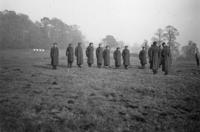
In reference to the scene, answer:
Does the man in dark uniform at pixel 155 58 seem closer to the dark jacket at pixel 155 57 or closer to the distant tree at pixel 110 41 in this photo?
the dark jacket at pixel 155 57

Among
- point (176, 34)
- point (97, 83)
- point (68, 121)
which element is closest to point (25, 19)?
point (176, 34)

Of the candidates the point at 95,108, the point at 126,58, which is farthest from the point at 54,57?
the point at 95,108

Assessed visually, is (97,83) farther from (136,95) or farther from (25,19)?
(25,19)

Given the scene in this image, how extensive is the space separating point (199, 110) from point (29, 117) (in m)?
6.31

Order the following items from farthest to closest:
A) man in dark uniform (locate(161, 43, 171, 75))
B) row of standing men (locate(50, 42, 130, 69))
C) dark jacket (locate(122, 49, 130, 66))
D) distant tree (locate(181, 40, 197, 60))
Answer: distant tree (locate(181, 40, 197, 60)) < dark jacket (locate(122, 49, 130, 66)) < row of standing men (locate(50, 42, 130, 69)) < man in dark uniform (locate(161, 43, 171, 75))

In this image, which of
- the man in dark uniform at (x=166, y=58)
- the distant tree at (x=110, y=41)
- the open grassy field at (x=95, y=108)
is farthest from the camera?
the distant tree at (x=110, y=41)

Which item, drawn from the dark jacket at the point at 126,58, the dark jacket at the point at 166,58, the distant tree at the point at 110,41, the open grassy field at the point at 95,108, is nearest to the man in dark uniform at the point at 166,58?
the dark jacket at the point at 166,58

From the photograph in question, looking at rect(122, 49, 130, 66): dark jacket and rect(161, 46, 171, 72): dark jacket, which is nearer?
rect(161, 46, 171, 72): dark jacket

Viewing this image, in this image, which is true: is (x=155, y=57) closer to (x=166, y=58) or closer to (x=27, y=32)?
(x=166, y=58)

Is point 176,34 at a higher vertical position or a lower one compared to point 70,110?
higher

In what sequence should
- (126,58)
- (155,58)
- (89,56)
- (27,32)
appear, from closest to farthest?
(155,58)
(89,56)
(126,58)
(27,32)

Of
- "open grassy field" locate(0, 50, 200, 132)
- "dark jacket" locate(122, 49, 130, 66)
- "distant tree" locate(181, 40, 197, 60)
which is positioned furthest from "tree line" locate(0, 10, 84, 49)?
"open grassy field" locate(0, 50, 200, 132)

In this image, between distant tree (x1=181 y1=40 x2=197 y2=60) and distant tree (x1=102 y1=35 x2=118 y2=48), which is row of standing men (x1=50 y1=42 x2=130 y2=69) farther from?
distant tree (x1=102 y1=35 x2=118 y2=48)

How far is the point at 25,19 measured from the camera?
2709 inches
